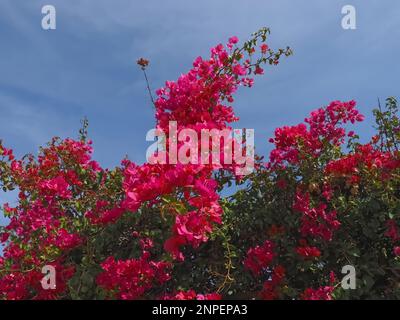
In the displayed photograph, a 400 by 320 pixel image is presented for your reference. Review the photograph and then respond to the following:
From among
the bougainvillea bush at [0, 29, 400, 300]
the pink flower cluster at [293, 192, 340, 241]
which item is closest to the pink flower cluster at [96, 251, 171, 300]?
the bougainvillea bush at [0, 29, 400, 300]

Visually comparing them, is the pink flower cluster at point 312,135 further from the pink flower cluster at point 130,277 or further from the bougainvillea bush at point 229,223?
the pink flower cluster at point 130,277

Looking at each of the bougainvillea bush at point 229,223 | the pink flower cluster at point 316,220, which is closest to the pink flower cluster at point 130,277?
the bougainvillea bush at point 229,223

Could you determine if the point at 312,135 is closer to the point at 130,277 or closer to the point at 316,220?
the point at 316,220

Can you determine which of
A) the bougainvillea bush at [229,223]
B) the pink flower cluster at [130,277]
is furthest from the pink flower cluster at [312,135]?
the pink flower cluster at [130,277]

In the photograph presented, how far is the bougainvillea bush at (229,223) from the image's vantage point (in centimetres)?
378

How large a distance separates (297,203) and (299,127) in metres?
0.75

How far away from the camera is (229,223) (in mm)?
4418

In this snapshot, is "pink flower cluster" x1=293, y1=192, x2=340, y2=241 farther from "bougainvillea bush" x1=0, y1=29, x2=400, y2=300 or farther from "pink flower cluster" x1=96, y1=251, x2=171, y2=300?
"pink flower cluster" x1=96, y1=251, x2=171, y2=300

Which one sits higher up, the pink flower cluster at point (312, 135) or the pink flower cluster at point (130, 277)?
the pink flower cluster at point (312, 135)

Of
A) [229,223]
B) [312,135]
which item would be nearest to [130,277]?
[229,223]

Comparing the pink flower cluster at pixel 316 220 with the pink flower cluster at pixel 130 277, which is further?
the pink flower cluster at pixel 316 220

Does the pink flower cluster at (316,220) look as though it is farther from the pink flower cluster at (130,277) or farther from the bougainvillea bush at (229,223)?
the pink flower cluster at (130,277)

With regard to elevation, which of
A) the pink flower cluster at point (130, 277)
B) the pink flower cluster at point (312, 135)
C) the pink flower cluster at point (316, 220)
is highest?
the pink flower cluster at point (312, 135)
